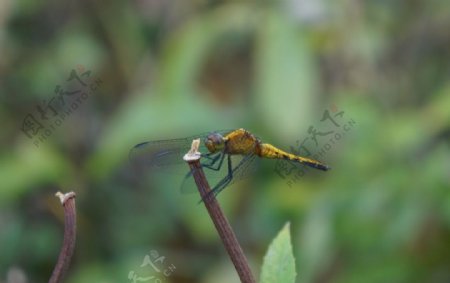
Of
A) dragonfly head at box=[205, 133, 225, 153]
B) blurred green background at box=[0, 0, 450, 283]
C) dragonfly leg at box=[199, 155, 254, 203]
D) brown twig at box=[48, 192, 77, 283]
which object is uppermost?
blurred green background at box=[0, 0, 450, 283]

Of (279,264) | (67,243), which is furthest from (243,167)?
(67,243)

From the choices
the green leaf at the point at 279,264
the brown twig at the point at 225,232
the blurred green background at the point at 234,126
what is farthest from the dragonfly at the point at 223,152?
the blurred green background at the point at 234,126

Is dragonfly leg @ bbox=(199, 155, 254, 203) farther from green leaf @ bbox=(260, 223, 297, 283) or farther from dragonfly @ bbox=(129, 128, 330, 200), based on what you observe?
green leaf @ bbox=(260, 223, 297, 283)

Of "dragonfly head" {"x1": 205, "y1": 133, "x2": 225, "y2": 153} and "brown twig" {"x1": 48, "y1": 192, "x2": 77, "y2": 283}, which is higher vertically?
"dragonfly head" {"x1": 205, "y1": 133, "x2": 225, "y2": 153}

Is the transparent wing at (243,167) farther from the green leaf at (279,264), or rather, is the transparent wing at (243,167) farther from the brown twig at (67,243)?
the brown twig at (67,243)

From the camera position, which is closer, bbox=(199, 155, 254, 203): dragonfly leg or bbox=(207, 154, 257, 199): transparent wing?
bbox=(199, 155, 254, 203): dragonfly leg

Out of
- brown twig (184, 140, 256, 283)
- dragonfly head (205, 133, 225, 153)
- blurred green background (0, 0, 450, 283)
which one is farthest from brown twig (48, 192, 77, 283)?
blurred green background (0, 0, 450, 283)

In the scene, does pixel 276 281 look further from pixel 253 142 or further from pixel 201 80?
pixel 201 80
